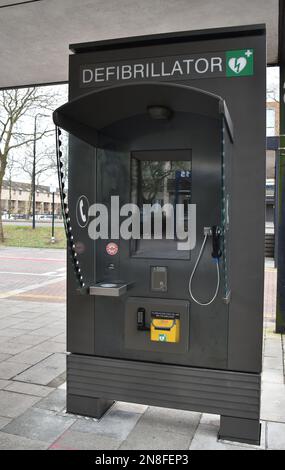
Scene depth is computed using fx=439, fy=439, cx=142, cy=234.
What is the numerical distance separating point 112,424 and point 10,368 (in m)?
1.78

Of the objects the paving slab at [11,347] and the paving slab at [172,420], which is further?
the paving slab at [11,347]

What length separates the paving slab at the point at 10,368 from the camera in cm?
452

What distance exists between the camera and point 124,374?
135 inches

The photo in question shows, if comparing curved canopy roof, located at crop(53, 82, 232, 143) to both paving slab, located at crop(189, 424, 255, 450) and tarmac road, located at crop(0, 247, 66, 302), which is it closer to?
paving slab, located at crop(189, 424, 255, 450)

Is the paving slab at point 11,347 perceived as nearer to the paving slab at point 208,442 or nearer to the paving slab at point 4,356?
the paving slab at point 4,356

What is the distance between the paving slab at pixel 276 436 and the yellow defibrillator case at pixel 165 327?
0.98m

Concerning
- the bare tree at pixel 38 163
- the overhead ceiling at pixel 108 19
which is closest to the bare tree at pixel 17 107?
the bare tree at pixel 38 163

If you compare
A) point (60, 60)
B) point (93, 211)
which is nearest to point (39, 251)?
point (60, 60)

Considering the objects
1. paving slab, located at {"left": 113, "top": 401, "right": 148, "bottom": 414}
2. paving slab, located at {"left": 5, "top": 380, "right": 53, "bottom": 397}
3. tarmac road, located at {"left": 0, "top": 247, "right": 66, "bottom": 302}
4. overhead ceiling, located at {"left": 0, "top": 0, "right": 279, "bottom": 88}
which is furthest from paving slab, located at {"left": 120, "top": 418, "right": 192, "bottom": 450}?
tarmac road, located at {"left": 0, "top": 247, "right": 66, "bottom": 302}

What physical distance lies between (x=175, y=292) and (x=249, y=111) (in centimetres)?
142

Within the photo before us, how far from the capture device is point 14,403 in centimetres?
380

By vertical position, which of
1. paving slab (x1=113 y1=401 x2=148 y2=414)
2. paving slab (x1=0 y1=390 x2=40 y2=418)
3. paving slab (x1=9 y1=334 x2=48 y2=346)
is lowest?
paving slab (x1=113 y1=401 x2=148 y2=414)

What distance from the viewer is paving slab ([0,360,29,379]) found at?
4.52 metres
